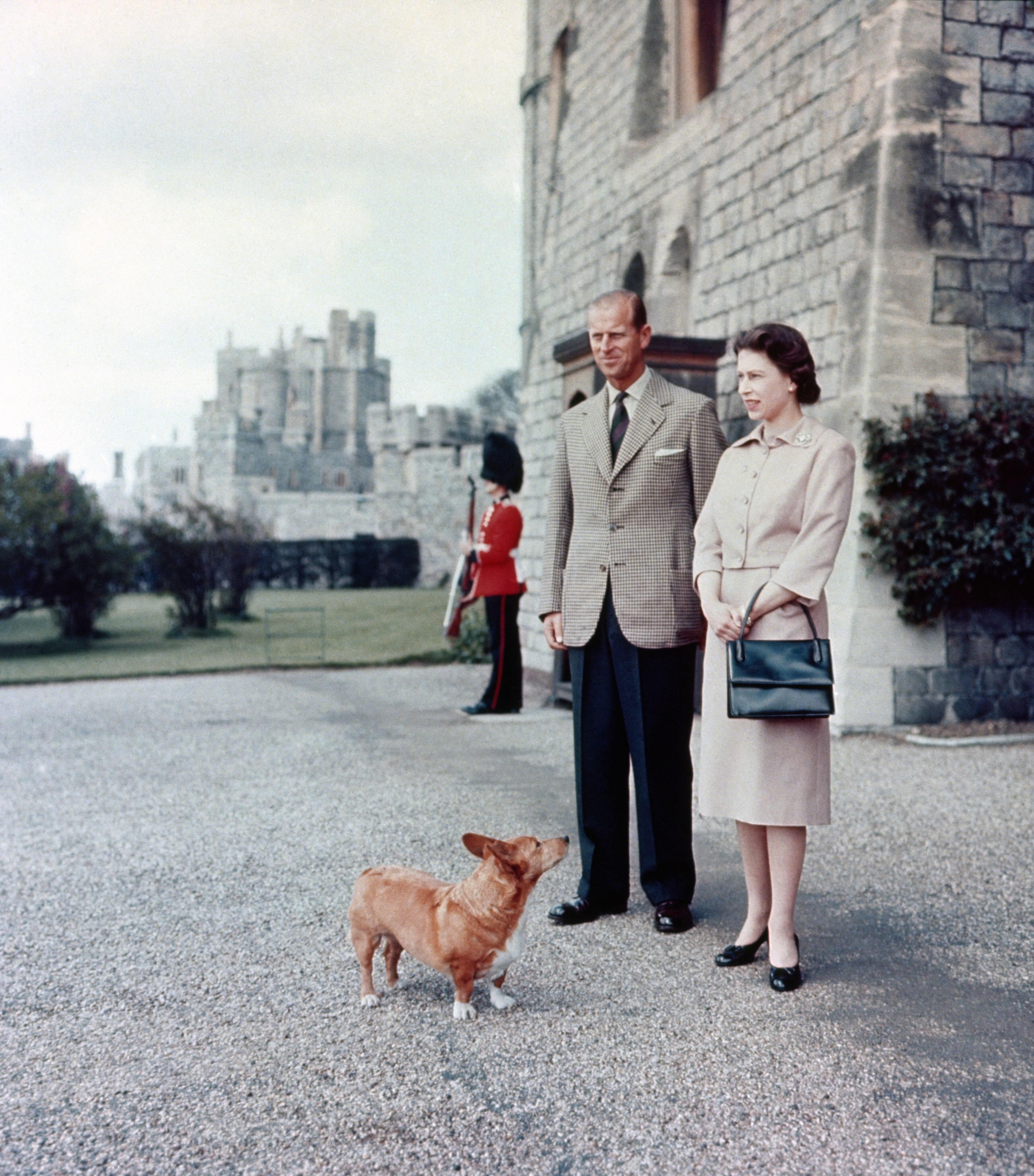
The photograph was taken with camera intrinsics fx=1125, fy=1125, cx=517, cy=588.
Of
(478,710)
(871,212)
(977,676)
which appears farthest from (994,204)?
(478,710)

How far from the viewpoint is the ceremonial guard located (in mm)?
7852

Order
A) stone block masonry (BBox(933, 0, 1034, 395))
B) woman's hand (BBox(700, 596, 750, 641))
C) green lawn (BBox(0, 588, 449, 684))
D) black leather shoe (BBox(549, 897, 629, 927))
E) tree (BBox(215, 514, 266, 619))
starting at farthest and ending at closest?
1. tree (BBox(215, 514, 266, 619))
2. green lawn (BBox(0, 588, 449, 684))
3. stone block masonry (BBox(933, 0, 1034, 395))
4. black leather shoe (BBox(549, 897, 629, 927))
5. woman's hand (BBox(700, 596, 750, 641))

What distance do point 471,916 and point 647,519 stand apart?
4.62ft

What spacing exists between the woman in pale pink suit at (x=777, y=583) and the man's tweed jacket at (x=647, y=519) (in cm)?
36

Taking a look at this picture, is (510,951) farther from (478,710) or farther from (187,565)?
(187,565)

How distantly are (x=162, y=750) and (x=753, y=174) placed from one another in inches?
233

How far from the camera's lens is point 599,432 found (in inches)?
144

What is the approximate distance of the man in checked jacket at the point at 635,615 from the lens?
3.51m

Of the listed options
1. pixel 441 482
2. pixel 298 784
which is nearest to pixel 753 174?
pixel 298 784

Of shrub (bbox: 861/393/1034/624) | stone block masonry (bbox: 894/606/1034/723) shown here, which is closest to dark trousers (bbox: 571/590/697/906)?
shrub (bbox: 861/393/1034/624)

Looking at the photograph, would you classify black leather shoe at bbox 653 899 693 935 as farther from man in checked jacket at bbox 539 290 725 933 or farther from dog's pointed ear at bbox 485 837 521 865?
dog's pointed ear at bbox 485 837 521 865

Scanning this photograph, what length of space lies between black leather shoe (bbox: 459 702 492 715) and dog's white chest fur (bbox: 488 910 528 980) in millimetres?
5494

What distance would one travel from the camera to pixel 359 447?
8019 cm

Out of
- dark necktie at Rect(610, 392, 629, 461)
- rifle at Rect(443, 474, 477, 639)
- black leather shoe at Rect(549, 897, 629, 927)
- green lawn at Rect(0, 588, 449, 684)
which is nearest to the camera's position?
black leather shoe at Rect(549, 897, 629, 927)
